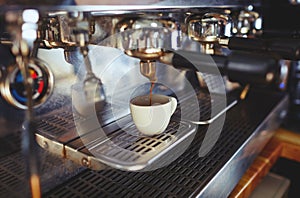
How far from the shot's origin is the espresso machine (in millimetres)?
443

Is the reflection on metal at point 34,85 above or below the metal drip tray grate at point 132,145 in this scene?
above

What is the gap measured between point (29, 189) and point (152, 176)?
221 millimetres

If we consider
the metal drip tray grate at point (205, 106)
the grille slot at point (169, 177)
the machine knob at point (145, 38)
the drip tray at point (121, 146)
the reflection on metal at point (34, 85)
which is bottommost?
the grille slot at point (169, 177)

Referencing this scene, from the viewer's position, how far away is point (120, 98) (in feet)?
2.42

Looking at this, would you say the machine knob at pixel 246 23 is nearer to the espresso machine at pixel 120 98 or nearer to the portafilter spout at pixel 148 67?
the espresso machine at pixel 120 98

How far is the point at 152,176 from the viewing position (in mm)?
608

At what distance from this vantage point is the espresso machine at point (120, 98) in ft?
1.45

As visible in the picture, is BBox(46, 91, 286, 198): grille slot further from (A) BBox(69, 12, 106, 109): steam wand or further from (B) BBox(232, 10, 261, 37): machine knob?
(B) BBox(232, 10, 261, 37): machine knob

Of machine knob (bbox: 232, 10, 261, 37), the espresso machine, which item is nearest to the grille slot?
the espresso machine

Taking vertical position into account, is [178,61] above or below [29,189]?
above

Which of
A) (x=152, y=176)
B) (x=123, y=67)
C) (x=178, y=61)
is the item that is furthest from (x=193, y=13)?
(x=152, y=176)

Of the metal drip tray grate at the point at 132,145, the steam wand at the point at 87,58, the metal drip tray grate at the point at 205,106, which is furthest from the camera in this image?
the metal drip tray grate at the point at 205,106

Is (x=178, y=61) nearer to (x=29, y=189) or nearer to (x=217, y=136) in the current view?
(x=217, y=136)

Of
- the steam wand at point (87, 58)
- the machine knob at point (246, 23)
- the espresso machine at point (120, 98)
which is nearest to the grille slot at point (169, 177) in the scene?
the espresso machine at point (120, 98)
